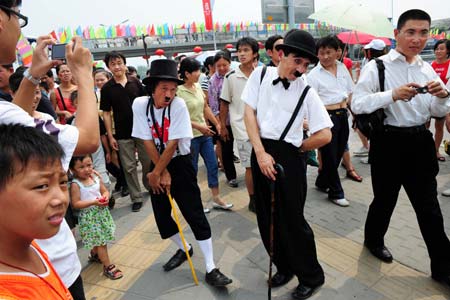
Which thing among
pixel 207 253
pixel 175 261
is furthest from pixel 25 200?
pixel 175 261

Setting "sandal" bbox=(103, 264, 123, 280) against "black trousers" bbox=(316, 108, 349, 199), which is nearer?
"sandal" bbox=(103, 264, 123, 280)

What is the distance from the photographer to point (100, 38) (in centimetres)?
3931

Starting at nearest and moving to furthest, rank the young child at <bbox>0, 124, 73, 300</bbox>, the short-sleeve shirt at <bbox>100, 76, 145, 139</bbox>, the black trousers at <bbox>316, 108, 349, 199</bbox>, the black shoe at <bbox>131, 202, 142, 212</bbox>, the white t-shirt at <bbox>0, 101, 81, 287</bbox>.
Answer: the young child at <bbox>0, 124, 73, 300</bbox> → the white t-shirt at <bbox>0, 101, 81, 287</bbox> → the black trousers at <bbox>316, 108, 349, 199</bbox> → the short-sleeve shirt at <bbox>100, 76, 145, 139</bbox> → the black shoe at <bbox>131, 202, 142, 212</bbox>

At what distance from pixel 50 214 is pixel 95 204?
2.06 metres

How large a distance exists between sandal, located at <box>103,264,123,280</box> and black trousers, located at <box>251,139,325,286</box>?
1449 mm

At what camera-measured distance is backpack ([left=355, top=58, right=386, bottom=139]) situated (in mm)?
2457

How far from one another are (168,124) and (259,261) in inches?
59.7

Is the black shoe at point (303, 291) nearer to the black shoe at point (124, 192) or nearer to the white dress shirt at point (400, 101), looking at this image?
the white dress shirt at point (400, 101)

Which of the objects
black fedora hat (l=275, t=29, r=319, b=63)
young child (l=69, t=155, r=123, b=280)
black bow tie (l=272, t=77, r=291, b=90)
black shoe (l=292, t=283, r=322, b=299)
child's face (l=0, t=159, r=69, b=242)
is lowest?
black shoe (l=292, t=283, r=322, b=299)

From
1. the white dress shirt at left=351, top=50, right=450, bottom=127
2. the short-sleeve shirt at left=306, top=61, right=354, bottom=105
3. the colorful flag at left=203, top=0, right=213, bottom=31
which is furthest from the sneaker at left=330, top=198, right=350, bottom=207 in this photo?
the colorful flag at left=203, top=0, right=213, bottom=31

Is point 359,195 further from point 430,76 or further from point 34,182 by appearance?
point 34,182

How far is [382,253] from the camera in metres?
2.80

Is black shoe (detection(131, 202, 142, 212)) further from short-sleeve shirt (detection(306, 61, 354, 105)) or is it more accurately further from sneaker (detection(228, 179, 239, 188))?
short-sleeve shirt (detection(306, 61, 354, 105))

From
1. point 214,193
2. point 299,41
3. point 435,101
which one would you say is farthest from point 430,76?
point 214,193
